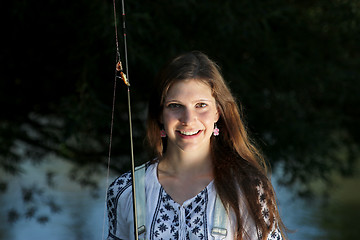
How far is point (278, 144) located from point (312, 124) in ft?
1.55

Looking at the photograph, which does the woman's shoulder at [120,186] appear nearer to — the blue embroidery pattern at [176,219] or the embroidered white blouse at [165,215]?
the embroidered white blouse at [165,215]

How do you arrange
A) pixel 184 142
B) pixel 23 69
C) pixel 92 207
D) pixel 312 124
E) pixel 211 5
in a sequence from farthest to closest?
1. pixel 92 207
2. pixel 312 124
3. pixel 23 69
4. pixel 211 5
5. pixel 184 142

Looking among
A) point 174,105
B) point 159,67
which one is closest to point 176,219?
point 174,105

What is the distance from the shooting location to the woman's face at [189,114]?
7.13 feet

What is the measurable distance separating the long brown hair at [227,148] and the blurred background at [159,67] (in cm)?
162

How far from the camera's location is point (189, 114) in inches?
85.0

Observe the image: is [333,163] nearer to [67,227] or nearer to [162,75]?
[162,75]

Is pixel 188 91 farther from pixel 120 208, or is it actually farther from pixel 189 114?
pixel 120 208

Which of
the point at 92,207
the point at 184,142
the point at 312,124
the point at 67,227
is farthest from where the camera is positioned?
the point at 92,207

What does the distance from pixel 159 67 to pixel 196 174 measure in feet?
6.48

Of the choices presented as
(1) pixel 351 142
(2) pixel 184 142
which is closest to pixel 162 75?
(2) pixel 184 142

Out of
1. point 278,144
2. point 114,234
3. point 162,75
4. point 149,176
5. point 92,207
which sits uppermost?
point 92,207

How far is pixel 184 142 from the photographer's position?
2.20 metres

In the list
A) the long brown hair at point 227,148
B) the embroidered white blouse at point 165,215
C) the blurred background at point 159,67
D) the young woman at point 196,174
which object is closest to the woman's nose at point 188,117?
the young woman at point 196,174
